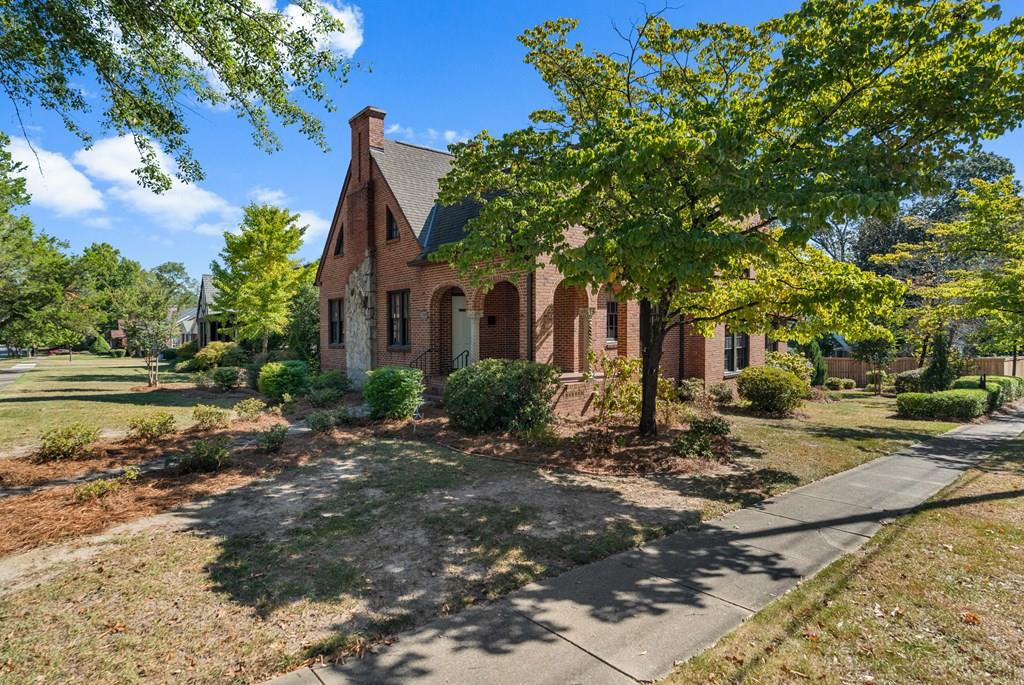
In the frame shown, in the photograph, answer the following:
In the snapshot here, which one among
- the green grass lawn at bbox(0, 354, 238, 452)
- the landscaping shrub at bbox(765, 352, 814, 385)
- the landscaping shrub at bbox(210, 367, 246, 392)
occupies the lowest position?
the green grass lawn at bbox(0, 354, 238, 452)

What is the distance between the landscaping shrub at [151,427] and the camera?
10.2 meters

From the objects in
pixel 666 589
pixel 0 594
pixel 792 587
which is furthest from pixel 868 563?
pixel 0 594

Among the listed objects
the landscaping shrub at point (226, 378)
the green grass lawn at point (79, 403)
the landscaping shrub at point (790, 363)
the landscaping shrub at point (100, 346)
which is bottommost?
the green grass lawn at point (79, 403)

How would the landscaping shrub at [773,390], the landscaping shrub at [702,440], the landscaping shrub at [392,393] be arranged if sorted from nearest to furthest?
the landscaping shrub at [702,440] → the landscaping shrub at [392,393] → the landscaping shrub at [773,390]

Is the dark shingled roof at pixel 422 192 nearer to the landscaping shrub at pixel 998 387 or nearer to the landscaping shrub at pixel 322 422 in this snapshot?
the landscaping shrub at pixel 322 422

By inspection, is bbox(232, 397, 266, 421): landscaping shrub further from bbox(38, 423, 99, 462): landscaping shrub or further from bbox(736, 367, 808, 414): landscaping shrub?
bbox(736, 367, 808, 414): landscaping shrub

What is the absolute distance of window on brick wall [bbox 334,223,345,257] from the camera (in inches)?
811

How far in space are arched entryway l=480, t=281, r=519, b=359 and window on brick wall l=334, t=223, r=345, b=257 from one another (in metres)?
7.55

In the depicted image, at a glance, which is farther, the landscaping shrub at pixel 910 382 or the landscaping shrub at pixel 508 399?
the landscaping shrub at pixel 910 382

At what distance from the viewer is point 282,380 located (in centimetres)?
1653

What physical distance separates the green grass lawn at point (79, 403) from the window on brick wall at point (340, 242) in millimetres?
6868

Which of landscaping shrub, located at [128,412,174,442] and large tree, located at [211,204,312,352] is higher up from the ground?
large tree, located at [211,204,312,352]

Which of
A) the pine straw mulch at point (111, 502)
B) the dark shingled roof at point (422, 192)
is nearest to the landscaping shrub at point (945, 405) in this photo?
the dark shingled roof at point (422, 192)

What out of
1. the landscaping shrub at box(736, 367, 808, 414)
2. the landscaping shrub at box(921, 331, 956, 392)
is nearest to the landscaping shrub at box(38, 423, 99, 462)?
the landscaping shrub at box(736, 367, 808, 414)
